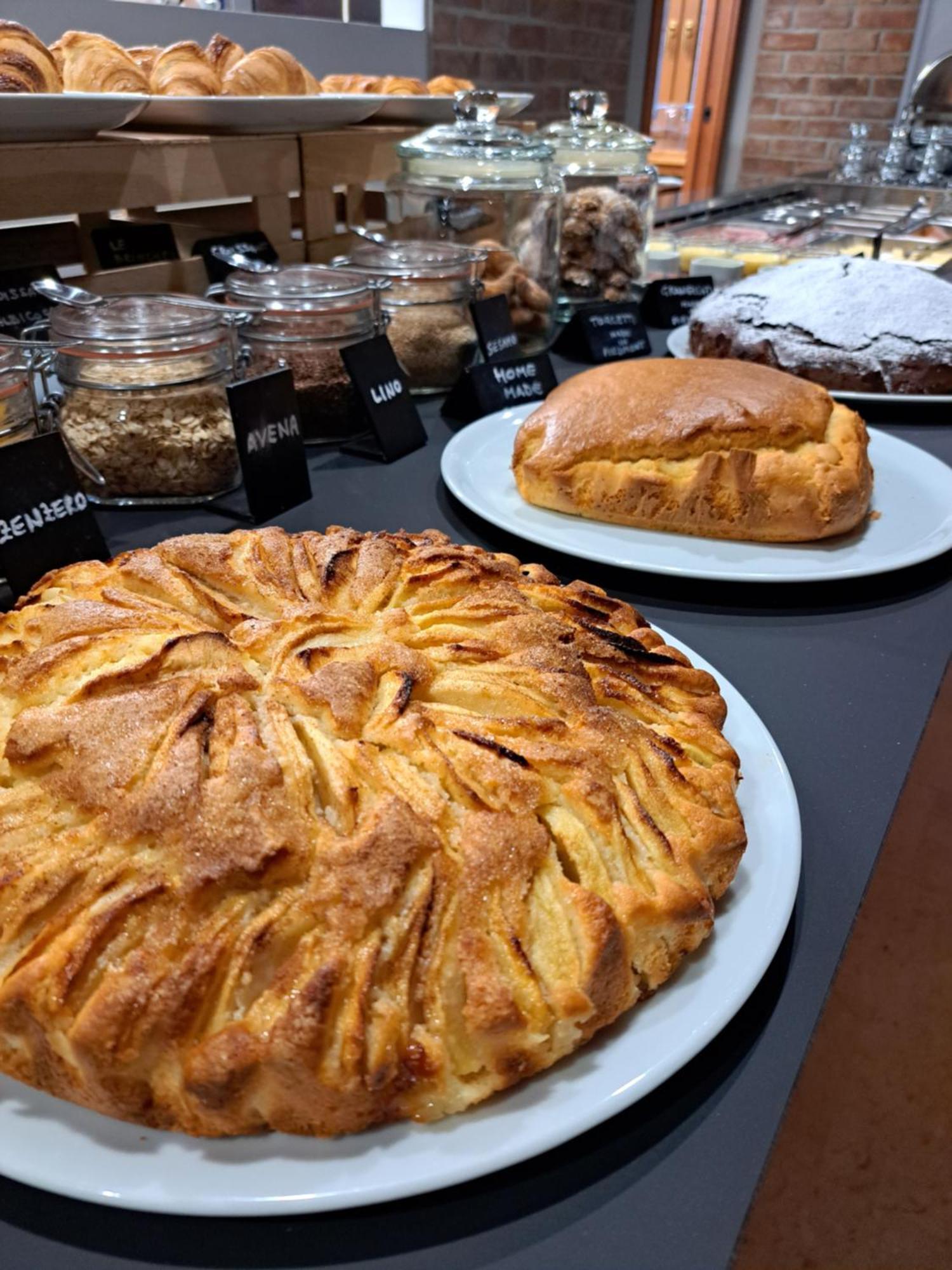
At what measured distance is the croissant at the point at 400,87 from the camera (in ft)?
7.43

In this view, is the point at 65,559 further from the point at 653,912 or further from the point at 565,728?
the point at 653,912

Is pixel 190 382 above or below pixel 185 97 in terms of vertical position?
below

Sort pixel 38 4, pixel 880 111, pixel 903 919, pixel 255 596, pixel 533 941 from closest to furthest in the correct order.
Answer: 1. pixel 533 941
2. pixel 255 596
3. pixel 903 919
4. pixel 38 4
5. pixel 880 111

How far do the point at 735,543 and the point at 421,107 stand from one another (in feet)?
4.93

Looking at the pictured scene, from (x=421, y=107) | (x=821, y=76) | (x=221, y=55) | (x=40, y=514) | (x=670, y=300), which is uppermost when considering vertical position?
(x=221, y=55)

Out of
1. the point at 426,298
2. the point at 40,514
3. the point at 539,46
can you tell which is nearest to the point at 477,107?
the point at 426,298

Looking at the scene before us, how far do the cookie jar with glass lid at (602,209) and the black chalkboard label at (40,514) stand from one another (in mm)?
1325

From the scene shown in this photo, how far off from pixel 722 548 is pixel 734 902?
0.59 m

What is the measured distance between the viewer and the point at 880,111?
5.54 metres

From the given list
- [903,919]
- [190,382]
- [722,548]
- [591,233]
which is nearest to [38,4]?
[591,233]

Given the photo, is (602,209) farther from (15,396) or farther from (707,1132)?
(707,1132)

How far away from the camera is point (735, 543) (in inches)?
45.3

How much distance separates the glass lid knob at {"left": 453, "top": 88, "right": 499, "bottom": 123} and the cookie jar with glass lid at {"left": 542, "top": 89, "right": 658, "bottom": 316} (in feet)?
0.91

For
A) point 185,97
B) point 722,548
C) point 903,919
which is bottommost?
point 903,919
